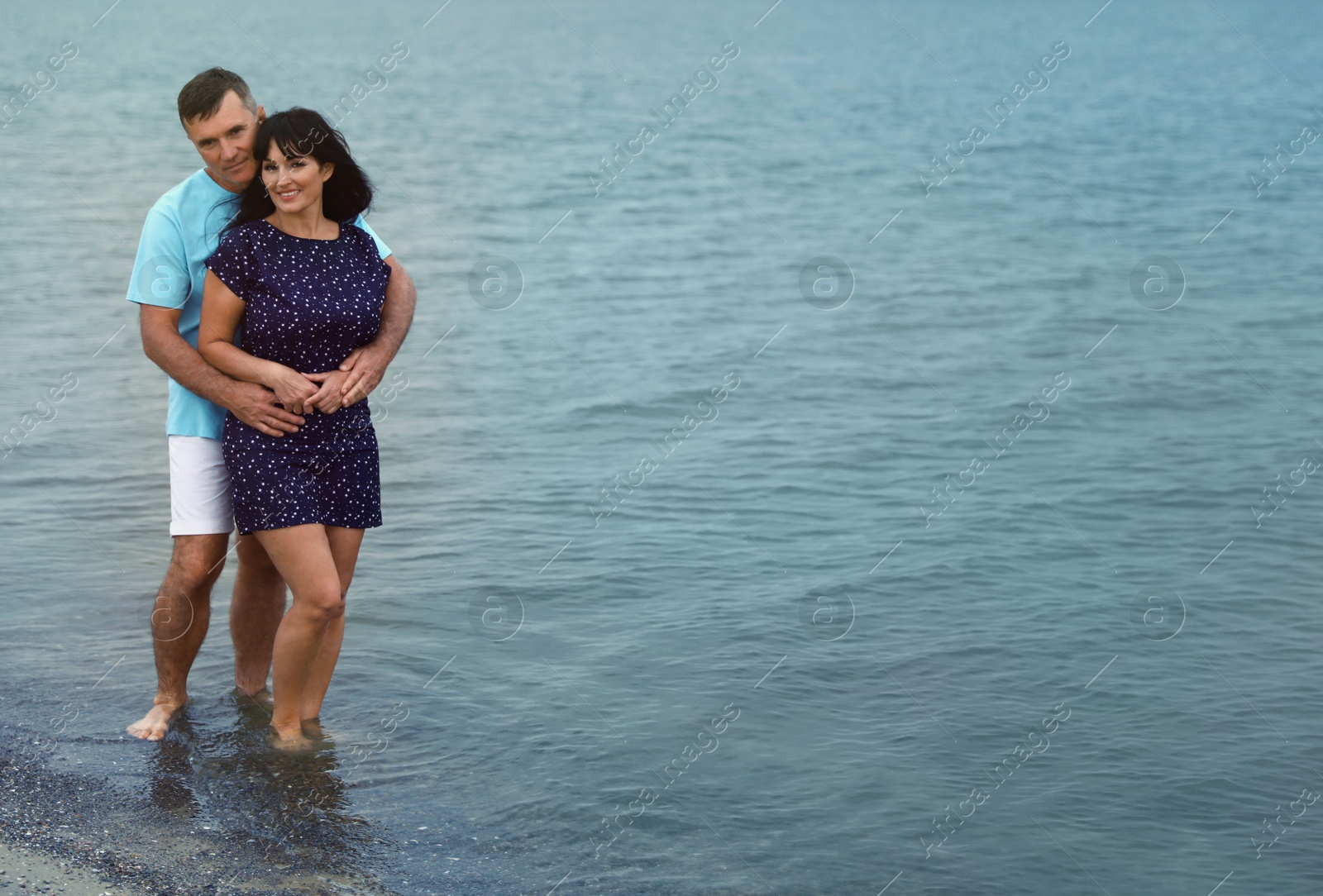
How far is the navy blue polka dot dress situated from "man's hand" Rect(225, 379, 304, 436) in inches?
1.7

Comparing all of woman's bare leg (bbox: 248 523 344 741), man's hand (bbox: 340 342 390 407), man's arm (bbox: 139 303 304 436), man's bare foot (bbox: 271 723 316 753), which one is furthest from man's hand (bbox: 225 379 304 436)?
man's bare foot (bbox: 271 723 316 753)

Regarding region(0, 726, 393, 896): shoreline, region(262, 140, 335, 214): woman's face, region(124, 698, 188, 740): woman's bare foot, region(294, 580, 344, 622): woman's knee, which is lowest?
region(124, 698, 188, 740): woman's bare foot

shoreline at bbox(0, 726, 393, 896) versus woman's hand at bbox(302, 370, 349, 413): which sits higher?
woman's hand at bbox(302, 370, 349, 413)

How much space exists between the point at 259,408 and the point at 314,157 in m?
0.66

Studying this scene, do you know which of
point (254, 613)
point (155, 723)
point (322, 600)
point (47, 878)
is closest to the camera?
point (47, 878)

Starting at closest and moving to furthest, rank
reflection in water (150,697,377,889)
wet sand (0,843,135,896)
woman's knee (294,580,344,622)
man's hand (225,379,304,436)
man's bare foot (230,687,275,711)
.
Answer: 1. wet sand (0,843,135,896)
2. reflection in water (150,697,377,889)
3. man's hand (225,379,304,436)
4. woman's knee (294,580,344,622)
5. man's bare foot (230,687,275,711)

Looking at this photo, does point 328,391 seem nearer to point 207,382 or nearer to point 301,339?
point 301,339

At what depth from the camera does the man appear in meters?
3.85

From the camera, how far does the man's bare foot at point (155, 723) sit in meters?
4.34

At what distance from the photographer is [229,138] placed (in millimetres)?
3877

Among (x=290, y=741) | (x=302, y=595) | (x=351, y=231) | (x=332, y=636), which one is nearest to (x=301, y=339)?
(x=351, y=231)

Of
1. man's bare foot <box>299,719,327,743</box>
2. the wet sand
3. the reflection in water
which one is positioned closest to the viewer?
the wet sand

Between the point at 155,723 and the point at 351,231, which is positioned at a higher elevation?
the point at 351,231

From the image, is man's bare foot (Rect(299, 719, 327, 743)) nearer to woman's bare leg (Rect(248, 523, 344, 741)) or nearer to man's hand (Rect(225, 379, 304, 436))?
woman's bare leg (Rect(248, 523, 344, 741))
